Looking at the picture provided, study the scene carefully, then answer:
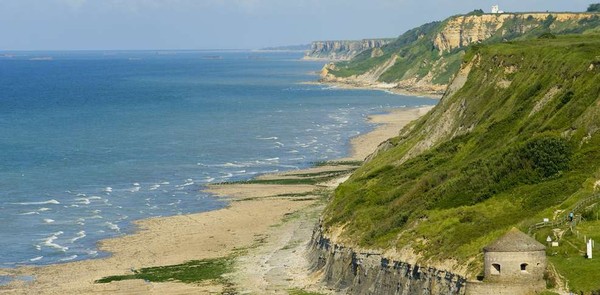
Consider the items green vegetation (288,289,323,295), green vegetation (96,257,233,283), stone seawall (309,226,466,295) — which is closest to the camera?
stone seawall (309,226,466,295)

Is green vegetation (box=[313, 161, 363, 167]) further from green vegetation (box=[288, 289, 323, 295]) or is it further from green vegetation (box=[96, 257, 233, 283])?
green vegetation (box=[288, 289, 323, 295])

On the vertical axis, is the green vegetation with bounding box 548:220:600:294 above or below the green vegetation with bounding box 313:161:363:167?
above

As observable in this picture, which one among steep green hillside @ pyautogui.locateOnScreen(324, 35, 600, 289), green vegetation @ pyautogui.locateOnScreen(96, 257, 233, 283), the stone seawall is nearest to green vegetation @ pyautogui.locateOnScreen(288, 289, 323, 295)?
the stone seawall

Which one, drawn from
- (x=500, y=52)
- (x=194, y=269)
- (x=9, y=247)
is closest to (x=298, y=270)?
(x=194, y=269)

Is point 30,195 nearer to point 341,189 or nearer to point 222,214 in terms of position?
point 222,214

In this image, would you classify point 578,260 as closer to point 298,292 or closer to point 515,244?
point 515,244

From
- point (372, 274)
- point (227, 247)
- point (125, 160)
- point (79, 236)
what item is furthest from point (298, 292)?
point (125, 160)

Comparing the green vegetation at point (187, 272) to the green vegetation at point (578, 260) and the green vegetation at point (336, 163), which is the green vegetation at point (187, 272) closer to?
the green vegetation at point (578, 260)

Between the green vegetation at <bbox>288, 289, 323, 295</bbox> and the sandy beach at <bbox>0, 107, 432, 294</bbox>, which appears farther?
the sandy beach at <bbox>0, 107, 432, 294</bbox>
